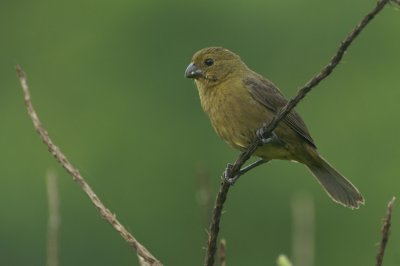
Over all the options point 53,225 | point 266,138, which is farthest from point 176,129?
point 53,225

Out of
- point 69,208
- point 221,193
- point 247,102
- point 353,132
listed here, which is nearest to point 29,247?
point 69,208

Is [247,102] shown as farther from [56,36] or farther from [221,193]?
[56,36]

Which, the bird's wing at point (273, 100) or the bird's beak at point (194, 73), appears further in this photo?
the bird's beak at point (194, 73)

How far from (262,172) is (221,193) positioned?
13814 mm

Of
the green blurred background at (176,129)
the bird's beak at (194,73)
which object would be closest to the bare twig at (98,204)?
the bird's beak at (194,73)

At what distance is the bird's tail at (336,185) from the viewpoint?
6.03 metres

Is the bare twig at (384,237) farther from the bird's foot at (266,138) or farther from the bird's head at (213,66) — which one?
the bird's head at (213,66)

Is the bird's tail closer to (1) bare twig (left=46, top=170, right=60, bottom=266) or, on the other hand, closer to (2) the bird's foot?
(2) the bird's foot

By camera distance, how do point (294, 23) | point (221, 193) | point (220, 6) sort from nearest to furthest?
point (221, 193) < point (294, 23) < point (220, 6)

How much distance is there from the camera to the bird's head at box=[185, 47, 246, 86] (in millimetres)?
6262

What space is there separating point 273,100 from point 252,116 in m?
0.26

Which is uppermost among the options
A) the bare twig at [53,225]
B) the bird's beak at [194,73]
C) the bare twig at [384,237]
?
the bird's beak at [194,73]

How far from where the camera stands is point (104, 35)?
22.8 m

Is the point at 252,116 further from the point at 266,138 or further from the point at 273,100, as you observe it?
the point at 266,138
